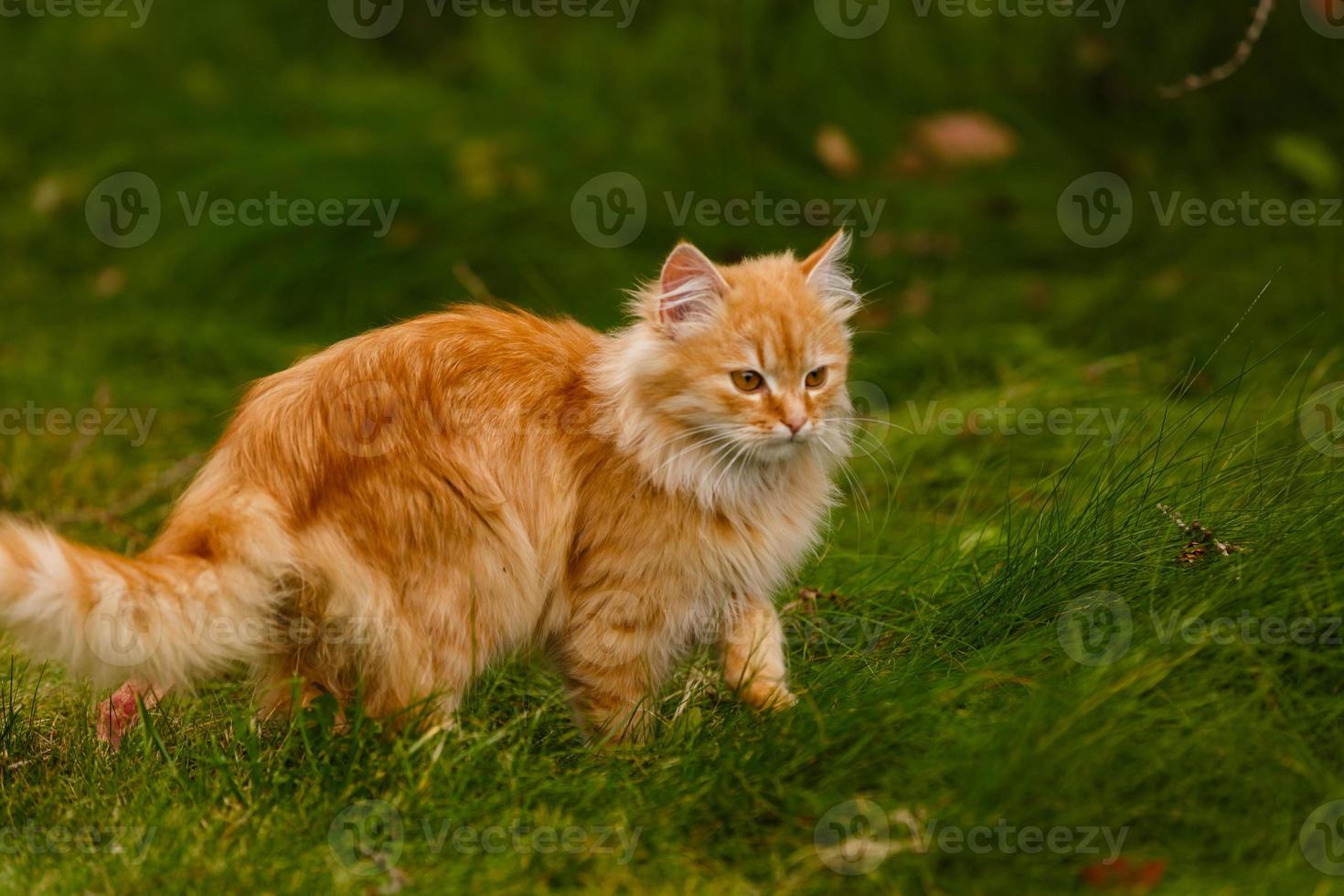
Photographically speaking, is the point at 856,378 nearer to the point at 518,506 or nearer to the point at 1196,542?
the point at 1196,542

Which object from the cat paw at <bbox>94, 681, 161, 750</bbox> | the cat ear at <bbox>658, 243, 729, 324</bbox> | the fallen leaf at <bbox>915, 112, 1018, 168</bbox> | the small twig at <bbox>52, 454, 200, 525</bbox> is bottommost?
the cat paw at <bbox>94, 681, 161, 750</bbox>

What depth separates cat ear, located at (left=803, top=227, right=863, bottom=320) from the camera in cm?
344

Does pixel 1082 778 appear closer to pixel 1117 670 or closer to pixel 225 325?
pixel 1117 670

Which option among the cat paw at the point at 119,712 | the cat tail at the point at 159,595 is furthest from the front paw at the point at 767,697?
the cat paw at the point at 119,712

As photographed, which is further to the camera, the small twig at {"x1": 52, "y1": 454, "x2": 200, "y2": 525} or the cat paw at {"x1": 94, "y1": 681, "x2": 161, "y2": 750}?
the small twig at {"x1": 52, "y1": 454, "x2": 200, "y2": 525}

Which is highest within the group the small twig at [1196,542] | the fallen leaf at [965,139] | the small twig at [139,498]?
the fallen leaf at [965,139]

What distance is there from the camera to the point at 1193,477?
3.62 metres

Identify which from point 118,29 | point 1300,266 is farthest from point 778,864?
point 118,29

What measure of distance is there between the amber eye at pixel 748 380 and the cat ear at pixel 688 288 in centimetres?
18

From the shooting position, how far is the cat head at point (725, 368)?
3229 mm

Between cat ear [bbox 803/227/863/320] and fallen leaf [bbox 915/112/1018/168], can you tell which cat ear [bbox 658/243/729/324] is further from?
fallen leaf [bbox 915/112/1018/168]

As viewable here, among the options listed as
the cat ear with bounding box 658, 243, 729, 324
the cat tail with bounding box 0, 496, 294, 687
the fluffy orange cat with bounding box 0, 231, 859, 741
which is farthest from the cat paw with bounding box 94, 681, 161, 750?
the cat ear with bounding box 658, 243, 729, 324

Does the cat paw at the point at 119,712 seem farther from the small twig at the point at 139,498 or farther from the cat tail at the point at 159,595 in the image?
the small twig at the point at 139,498

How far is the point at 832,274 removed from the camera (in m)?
3.54
